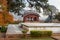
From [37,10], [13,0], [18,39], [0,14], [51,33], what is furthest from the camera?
[37,10]

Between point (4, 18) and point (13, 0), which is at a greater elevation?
point (13, 0)

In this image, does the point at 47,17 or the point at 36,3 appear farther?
the point at 47,17

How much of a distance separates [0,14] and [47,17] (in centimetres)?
1976

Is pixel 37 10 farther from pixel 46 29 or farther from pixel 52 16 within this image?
pixel 46 29

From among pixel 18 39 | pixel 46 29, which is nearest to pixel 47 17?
pixel 46 29

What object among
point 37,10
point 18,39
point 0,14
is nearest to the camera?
point 18,39

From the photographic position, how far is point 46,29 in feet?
59.2

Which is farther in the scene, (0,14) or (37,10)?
(37,10)

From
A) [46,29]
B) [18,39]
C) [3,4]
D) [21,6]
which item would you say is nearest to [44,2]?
[21,6]

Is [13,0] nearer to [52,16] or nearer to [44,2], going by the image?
[44,2]

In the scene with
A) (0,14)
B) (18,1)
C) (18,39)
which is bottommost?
(18,39)

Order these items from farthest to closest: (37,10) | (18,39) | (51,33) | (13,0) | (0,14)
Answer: (37,10)
(13,0)
(0,14)
(51,33)
(18,39)

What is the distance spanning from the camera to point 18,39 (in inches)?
583

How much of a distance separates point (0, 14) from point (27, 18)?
13.2 m
